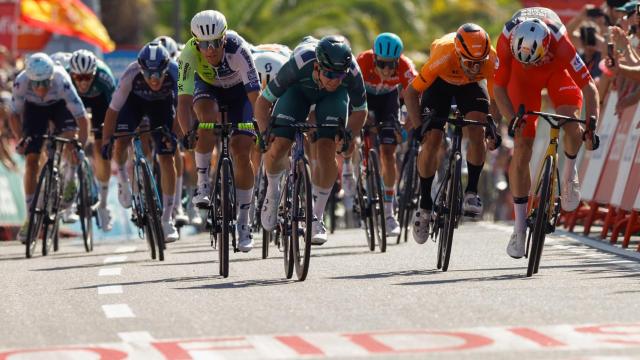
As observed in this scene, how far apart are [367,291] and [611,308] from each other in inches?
77.8

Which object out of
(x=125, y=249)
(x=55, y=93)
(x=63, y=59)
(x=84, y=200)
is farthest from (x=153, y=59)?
(x=63, y=59)

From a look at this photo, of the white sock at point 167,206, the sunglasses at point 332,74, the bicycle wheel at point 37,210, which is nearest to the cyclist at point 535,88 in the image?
the sunglasses at point 332,74

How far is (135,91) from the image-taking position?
54.5 feet

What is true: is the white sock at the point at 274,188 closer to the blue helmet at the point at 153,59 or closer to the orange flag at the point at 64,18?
the blue helmet at the point at 153,59

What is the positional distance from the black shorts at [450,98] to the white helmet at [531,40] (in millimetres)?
1320

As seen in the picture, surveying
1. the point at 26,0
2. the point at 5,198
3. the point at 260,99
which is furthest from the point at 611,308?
the point at 26,0

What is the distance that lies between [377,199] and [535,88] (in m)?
2.86

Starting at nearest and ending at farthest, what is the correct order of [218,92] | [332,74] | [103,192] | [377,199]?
[332,74]
[218,92]
[377,199]
[103,192]

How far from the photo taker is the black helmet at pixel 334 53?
479 inches

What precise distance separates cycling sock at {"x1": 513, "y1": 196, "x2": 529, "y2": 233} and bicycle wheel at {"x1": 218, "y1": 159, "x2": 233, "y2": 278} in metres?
2.20

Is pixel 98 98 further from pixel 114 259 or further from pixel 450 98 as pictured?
pixel 450 98

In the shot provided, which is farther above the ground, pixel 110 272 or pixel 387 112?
pixel 387 112

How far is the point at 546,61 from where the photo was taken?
43.7ft

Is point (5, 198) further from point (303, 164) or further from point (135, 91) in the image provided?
point (303, 164)
